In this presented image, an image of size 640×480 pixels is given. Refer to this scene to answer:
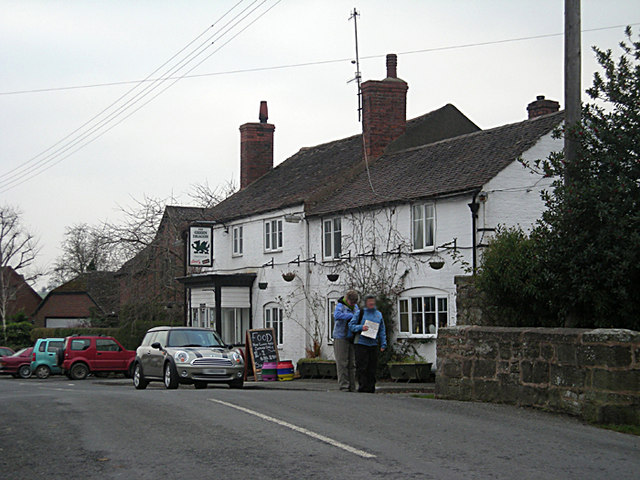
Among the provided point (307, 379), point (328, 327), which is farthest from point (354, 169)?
point (307, 379)

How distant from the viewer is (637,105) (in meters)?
Answer: 12.4

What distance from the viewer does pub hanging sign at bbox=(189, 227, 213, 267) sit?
36.0m

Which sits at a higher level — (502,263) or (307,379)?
(502,263)

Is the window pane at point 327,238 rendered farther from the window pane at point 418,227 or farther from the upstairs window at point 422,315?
the window pane at point 418,227

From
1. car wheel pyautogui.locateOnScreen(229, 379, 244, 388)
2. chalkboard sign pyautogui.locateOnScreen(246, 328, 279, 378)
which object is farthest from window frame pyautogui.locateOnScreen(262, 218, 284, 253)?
car wheel pyautogui.locateOnScreen(229, 379, 244, 388)

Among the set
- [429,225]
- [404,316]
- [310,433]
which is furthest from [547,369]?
[404,316]

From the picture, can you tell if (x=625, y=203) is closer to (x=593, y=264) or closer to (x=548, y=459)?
(x=593, y=264)

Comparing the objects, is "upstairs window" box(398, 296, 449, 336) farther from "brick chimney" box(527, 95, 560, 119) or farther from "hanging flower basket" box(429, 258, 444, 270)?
"brick chimney" box(527, 95, 560, 119)

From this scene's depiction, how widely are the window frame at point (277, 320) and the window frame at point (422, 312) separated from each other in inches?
296

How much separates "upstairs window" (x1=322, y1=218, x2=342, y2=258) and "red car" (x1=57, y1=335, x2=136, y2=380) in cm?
985

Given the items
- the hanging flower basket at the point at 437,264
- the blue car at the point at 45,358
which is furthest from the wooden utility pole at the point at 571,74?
the blue car at the point at 45,358

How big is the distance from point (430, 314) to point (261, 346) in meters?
5.68

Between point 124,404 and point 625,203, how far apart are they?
25.6 feet

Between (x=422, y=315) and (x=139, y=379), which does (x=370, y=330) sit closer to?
(x=139, y=379)
